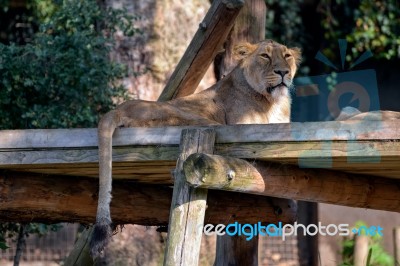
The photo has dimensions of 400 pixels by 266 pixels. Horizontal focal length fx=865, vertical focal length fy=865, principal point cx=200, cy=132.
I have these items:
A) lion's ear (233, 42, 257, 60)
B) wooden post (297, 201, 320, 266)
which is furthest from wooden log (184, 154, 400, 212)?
wooden post (297, 201, 320, 266)

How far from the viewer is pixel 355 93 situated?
620 cm

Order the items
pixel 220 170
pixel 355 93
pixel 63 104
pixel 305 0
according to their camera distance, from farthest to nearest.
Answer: pixel 305 0
pixel 63 104
pixel 355 93
pixel 220 170

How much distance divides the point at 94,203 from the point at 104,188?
105cm

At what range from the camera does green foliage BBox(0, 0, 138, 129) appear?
22.2 feet

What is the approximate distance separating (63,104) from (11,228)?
115 centimetres

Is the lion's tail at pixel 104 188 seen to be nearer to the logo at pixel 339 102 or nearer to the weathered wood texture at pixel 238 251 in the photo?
the logo at pixel 339 102

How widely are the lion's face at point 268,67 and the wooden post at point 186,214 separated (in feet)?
4.95

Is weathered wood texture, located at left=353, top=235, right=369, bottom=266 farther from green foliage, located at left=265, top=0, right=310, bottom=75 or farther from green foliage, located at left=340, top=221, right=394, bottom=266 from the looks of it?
green foliage, located at left=265, top=0, right=310, bottom=75

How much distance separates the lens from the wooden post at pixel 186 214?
163 inches

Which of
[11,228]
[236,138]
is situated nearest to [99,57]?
[11,228]

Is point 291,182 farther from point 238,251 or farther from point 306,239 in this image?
point 306,239

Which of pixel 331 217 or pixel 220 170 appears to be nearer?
pixel 220 170

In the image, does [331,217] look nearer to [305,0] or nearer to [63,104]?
[305,0]

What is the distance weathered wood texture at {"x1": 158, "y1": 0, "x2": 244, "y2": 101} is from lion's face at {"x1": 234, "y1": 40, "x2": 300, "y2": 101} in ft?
0.63
